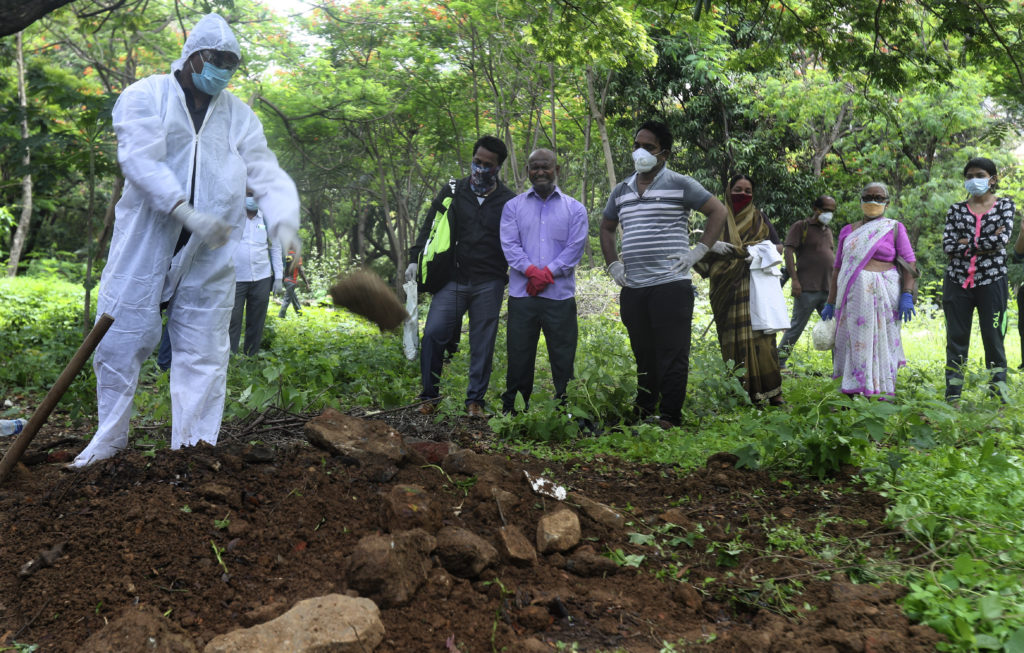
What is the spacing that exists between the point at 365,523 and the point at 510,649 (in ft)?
2.69

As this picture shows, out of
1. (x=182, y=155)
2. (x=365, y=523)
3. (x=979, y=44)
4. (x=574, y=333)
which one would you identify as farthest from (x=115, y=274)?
(x=979, y=44)

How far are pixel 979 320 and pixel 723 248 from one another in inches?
86.3

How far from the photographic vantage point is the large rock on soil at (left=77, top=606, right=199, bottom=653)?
2.05 meters

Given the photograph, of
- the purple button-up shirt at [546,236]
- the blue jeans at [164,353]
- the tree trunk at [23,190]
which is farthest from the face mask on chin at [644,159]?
the tree trunk at [23,190]

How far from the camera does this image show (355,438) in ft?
11.3

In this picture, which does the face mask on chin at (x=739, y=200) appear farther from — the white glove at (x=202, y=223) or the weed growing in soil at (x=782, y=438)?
the white glove at (x=202, y=223)

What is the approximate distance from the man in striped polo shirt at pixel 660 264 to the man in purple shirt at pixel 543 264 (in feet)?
1.14

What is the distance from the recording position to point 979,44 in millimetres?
4688

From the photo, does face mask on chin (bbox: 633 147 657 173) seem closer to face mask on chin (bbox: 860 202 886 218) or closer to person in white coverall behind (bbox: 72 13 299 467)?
face mask on chin (bbox: 860 202 886 218)

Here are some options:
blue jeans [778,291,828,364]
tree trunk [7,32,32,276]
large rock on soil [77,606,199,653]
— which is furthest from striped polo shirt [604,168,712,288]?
tree trunk [7,32,32,276]

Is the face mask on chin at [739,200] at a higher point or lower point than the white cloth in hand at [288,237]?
higher

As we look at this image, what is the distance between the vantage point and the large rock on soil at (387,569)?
2338mm

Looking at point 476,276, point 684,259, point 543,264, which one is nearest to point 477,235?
point 476,276

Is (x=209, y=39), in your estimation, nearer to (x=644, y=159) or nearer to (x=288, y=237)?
(x=288, y=237)
